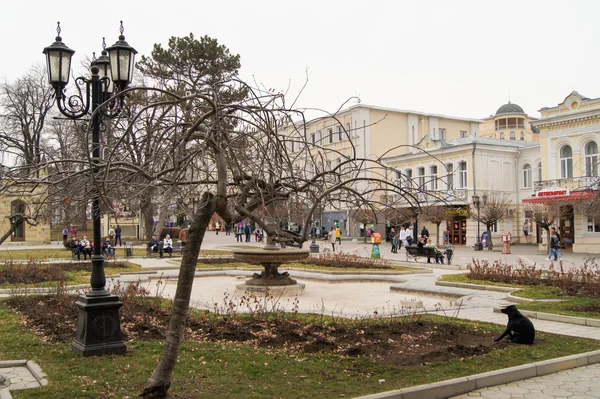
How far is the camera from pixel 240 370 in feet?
21.4

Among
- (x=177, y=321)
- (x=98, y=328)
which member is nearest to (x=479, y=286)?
(x=98, y=328)

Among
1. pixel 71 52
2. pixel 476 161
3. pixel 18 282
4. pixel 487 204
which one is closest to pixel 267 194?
pixel 71 52

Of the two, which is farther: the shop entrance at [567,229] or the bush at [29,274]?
the shop entrance at [567,229]

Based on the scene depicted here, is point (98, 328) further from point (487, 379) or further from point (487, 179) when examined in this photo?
point (487, 179)

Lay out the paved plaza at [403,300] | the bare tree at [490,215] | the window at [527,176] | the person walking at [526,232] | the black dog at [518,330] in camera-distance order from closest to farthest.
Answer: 1. the paved plaza at [403,300]
2. the black dog at [518,330]
3. the bare tree at [490,215]
4. the person walking at [526,232]
5. the window at [527,176]

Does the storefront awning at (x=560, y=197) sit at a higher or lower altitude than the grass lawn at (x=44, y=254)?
higher

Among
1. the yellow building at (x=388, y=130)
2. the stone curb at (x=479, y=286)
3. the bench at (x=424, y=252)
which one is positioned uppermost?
the yellow building at (x=388, y=130)

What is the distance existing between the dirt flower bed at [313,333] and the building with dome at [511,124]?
6611cm

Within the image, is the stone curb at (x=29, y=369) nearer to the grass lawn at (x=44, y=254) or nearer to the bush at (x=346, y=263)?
the bush at (x=346, y=263)

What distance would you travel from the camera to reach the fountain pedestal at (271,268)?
14414mm

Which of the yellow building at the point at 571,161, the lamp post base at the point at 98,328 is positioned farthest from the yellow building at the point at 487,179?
the lamp post base at the point at 98,328

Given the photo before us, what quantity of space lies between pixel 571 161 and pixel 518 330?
32.2 meters

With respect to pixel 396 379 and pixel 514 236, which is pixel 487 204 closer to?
pixel 514 236

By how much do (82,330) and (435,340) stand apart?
191 inches
